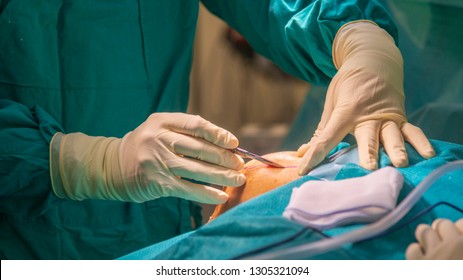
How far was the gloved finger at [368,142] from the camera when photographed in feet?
4.49

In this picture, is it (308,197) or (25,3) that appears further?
(25,3)

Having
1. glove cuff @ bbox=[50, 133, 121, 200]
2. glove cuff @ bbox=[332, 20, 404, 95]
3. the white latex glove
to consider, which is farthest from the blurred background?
the white latex glove

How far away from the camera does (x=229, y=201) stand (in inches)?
61.2

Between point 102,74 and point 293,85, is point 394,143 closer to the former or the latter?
point 102,74

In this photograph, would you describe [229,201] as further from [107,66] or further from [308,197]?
[107,66]

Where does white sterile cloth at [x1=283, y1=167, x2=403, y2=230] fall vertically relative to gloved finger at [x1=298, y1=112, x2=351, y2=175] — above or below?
above

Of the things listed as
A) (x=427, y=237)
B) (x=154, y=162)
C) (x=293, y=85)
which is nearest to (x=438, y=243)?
(x=427, y=237)

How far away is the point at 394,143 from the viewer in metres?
1.42

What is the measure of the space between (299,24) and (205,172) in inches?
26.6

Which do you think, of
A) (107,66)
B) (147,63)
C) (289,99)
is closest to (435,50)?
(147,63)

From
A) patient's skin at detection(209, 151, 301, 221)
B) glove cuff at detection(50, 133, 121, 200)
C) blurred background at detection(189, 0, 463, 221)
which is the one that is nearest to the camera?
patient's skin at detection(209, 151, 301, 221)

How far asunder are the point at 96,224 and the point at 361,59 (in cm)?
101

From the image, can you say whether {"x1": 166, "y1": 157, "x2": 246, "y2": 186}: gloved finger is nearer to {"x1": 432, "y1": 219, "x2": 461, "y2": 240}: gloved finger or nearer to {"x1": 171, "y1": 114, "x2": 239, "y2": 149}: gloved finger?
{"x1": 171, "y1": 114, "x2": 239, "y2": 149}: gloved finger

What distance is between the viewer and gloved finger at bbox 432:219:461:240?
1026mm
